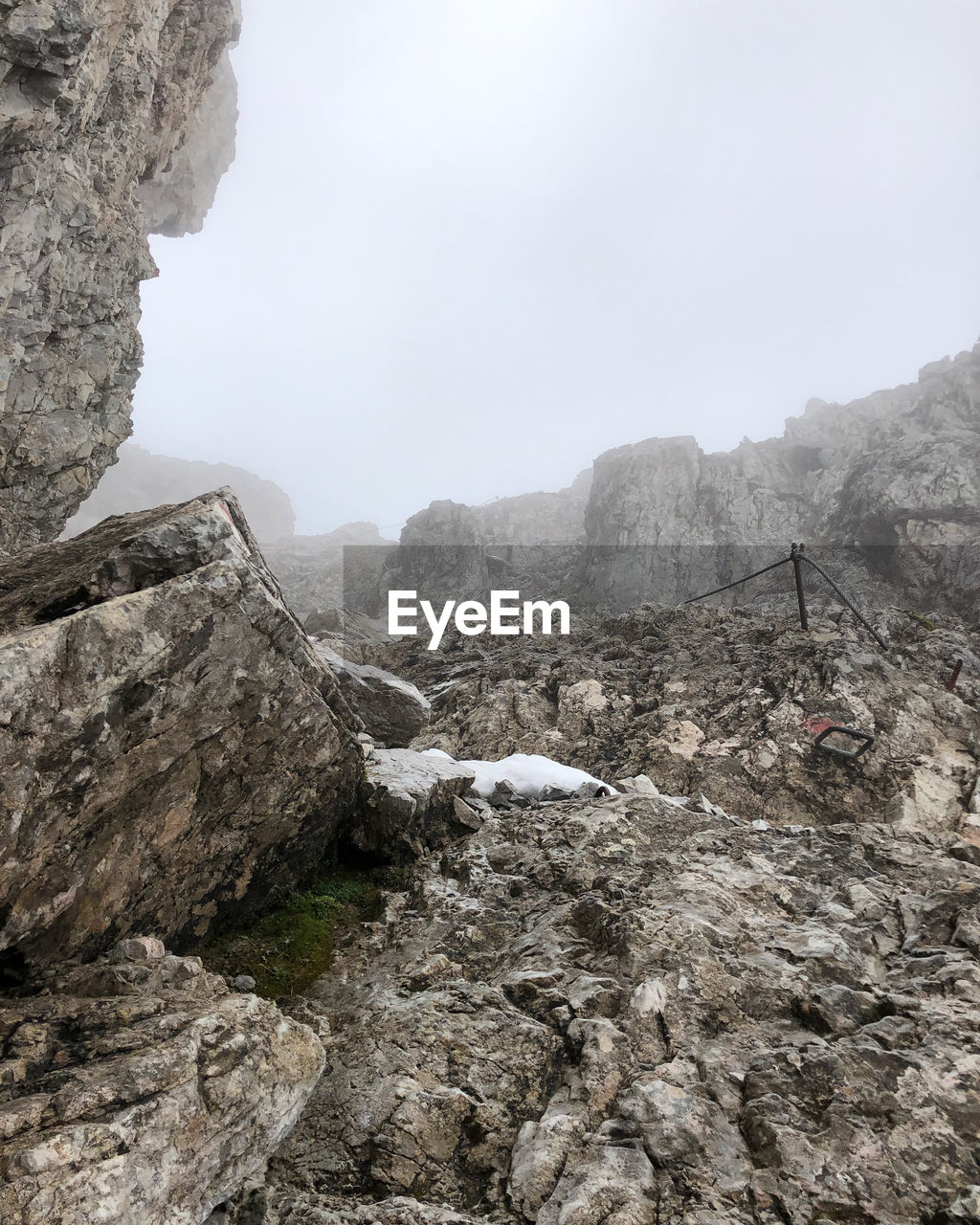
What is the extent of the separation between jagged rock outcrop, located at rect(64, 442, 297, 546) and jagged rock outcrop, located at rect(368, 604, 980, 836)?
3510 inches

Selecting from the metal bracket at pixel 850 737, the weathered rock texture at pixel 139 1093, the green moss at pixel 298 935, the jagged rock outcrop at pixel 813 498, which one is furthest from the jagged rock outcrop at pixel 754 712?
the jagged rock outcrop at pixel 813 498

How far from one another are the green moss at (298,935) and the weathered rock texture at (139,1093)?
1701mm

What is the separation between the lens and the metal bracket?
52.5 ft

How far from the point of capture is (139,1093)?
4.02 m

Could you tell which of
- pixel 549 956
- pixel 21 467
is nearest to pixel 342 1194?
pixel 549 956

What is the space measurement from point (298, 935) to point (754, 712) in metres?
15.3

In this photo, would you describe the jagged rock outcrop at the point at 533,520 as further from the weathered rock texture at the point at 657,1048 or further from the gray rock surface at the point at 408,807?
the weathered rock texture at the point at 657,1048

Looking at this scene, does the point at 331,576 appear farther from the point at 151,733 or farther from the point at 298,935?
the point at 151,733

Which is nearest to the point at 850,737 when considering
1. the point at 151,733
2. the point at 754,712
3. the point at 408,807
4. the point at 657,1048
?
the point at 754,712

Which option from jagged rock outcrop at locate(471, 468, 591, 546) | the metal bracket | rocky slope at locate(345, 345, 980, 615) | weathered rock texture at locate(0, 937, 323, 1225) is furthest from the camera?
jagged rock outcrop at locate(471, 468, 591, 546)

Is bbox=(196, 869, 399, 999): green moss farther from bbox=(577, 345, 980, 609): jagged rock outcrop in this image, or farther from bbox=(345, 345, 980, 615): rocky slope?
bbox=(577, 345, 980, 609): jagged rock outcrop

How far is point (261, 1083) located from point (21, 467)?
28040 mm

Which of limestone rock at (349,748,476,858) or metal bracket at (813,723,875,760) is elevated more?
limestone rock at (349,748,476,858)

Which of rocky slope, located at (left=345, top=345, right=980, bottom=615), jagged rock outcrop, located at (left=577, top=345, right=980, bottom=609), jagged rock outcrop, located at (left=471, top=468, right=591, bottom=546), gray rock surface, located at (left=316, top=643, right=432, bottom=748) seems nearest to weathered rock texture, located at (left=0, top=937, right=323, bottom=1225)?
gray rock surface, located at (left=316, top=643, right=432, bottom=748)
